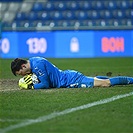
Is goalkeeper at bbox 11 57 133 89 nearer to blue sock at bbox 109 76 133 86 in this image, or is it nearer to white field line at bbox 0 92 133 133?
blue sock at bbox 109 76 133 86

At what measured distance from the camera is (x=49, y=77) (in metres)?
9.02

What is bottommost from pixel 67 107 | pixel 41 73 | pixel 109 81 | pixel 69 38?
pixel 67 107

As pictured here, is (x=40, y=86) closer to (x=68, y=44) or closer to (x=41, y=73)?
(x=41, y=73)

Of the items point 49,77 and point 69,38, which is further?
point 69,38

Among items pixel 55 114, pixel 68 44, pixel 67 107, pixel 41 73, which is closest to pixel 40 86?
pixel 41 73

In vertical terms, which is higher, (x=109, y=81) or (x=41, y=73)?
(x=41, y=73)

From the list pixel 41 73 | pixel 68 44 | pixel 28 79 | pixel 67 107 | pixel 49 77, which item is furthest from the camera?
pixel 68 44

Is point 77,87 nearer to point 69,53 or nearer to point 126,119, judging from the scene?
point 126,119

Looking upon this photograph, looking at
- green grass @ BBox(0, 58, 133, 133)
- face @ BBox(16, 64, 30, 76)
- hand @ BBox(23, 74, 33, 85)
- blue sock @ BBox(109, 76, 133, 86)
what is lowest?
green grass @ BBox(0, 58, 133, 133)

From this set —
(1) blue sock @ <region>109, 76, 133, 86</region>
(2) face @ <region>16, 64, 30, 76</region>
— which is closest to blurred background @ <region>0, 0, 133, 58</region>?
(1) blue sock @ <region>109, 76, 133, 86</region>

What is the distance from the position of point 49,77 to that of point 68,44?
18.0m

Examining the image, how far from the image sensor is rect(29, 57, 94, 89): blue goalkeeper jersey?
8797mm

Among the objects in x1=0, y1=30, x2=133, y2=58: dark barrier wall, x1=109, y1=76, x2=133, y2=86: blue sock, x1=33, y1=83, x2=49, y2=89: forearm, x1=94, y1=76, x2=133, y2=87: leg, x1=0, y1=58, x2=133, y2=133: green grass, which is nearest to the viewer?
x1=0, y1=58, x2=133, y2=133: green grass

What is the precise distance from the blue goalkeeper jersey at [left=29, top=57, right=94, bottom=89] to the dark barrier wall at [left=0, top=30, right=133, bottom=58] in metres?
17.3
